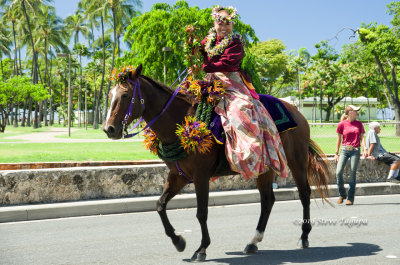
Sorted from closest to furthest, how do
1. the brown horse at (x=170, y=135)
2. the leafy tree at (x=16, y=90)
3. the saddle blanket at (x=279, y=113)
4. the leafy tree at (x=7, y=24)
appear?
the brown horse at (x=170, y=135), the saddle blanket at (x=279, y=113), the leafy tree at (x=16, y=90), the leafy tree at (x=7, y=24)

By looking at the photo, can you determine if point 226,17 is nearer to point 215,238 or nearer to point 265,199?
point 265,199

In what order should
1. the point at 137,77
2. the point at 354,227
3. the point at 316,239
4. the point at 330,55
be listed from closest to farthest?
1. the point at 137,77
2. the point at 316,239
3. the point at 354,227
4. the point at 330,55

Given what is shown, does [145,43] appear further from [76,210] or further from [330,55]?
[330,55]

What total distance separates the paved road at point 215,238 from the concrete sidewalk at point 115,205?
0.84ft

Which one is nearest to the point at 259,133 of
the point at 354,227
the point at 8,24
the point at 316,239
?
the point at 316,239

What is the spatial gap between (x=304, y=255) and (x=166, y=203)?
5.77 feet

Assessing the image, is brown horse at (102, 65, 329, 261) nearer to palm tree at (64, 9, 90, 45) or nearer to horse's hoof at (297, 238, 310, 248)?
horse's hoof at (297, 238, 310, 248)

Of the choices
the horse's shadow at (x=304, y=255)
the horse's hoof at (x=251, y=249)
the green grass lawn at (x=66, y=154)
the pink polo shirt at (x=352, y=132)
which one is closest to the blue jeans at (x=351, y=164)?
the pink polo shirt at (x=352, y=132)

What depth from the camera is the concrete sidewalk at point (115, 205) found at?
26.5ft

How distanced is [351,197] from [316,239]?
372cm

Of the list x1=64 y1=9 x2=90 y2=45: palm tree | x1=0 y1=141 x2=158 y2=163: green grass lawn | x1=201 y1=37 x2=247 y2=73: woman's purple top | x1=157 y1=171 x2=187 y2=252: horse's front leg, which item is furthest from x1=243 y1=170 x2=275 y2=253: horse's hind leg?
x1=64 y1=9 x2=90 y2=45: palm tree

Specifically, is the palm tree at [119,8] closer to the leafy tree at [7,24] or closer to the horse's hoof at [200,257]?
the leafy tree at [7,24]

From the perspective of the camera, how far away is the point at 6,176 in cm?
846

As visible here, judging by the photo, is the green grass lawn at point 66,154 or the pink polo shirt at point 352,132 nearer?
the pink polo shirt at point 352,132
